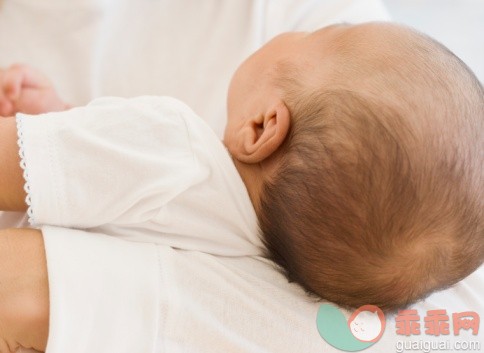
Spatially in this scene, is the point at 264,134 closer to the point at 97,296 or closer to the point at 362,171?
the point at 362,171

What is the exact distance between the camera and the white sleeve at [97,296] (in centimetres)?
80

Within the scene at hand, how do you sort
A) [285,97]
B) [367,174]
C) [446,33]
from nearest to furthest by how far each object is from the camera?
[367,174], [285,97], [446,33]

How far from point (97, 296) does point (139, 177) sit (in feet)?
0.56

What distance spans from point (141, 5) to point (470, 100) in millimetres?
739

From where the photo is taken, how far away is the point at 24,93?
114 centimetres

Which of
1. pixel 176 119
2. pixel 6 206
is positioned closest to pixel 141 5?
pixel 176 119

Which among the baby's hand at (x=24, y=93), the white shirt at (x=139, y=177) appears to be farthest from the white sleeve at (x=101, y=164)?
the baby's hand at (x=24, y=93)

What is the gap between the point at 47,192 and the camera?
33.2 inches

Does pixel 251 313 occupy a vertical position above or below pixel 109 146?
below

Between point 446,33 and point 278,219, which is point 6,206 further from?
point 446,33

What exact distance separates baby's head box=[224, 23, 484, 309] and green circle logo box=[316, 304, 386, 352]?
0.08ft

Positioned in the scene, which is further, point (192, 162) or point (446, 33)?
point (446, 33)

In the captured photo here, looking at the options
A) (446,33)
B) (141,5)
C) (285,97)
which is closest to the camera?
(285,97)

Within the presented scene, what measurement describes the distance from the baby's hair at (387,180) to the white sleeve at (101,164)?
6.3 inches
